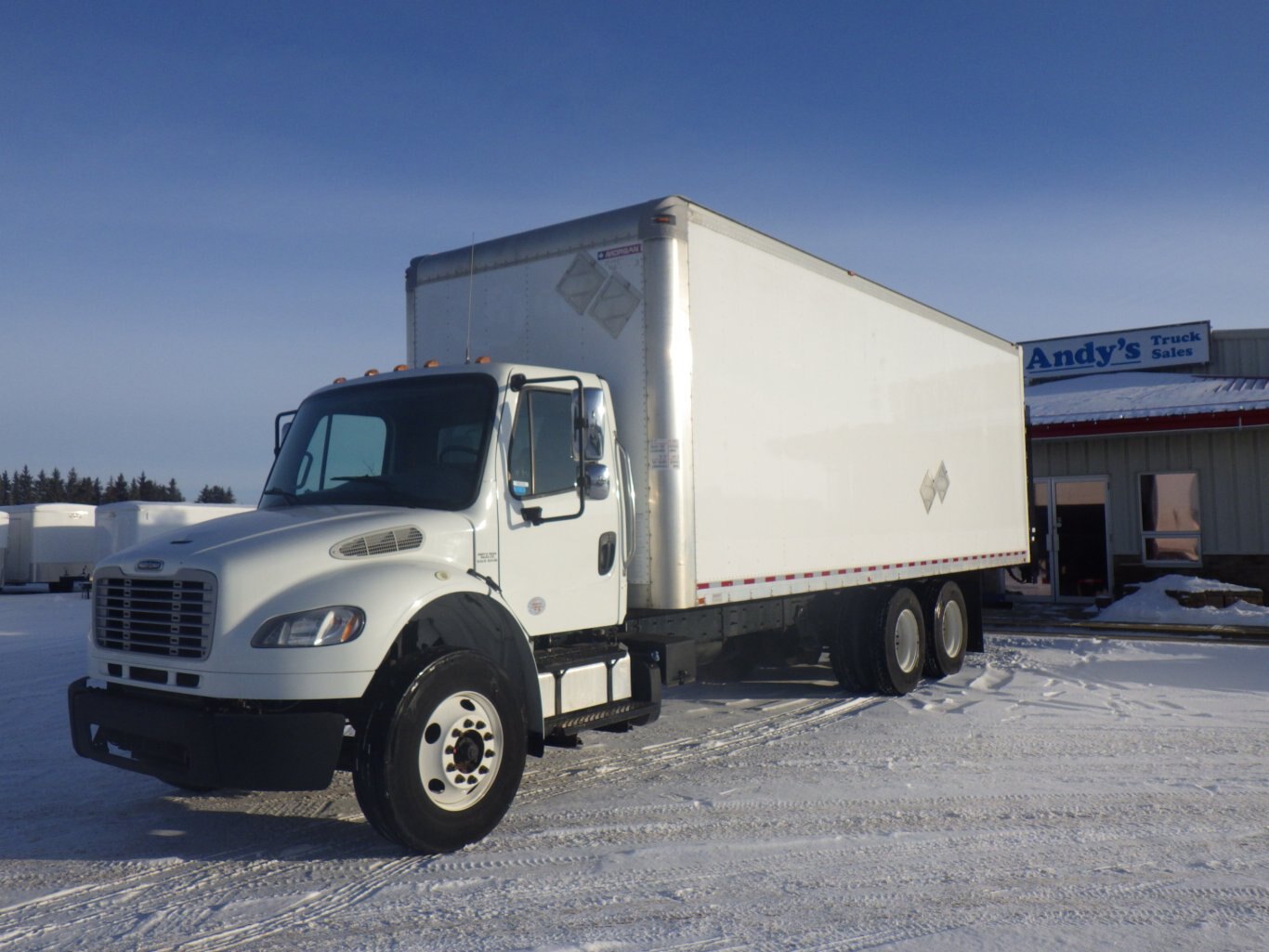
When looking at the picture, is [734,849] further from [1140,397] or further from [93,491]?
[93,491]

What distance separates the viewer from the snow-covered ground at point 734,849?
4441mm

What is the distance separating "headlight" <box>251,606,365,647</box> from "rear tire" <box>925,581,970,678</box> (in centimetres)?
729

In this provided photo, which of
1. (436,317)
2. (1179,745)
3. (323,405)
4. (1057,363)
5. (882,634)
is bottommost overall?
(1179,745)

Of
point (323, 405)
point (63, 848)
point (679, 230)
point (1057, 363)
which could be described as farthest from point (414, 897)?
point (1057, 363)

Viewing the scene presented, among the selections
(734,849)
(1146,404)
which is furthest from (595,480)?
(1146,404)

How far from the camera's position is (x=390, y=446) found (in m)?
6.53

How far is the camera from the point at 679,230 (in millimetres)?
7254

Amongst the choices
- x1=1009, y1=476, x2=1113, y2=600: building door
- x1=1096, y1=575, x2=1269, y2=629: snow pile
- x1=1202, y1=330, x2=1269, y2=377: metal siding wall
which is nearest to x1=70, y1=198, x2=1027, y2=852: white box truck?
x1=1096, y1=575, x2=1269, y2=629: snow pile

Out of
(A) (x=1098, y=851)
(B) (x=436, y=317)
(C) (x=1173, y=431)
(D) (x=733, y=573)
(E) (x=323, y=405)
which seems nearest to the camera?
(A) (x=1098, y=851)

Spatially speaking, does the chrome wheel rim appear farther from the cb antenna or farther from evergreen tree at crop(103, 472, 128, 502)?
evergreen tree at crop(103, 472, 128, 502)

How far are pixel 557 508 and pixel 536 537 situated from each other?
0.24 meters

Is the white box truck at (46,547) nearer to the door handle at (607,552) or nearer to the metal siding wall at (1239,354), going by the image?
the door handle at (607,552)

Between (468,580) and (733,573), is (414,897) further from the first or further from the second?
(733,573)

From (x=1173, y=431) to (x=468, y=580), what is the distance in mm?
15604
